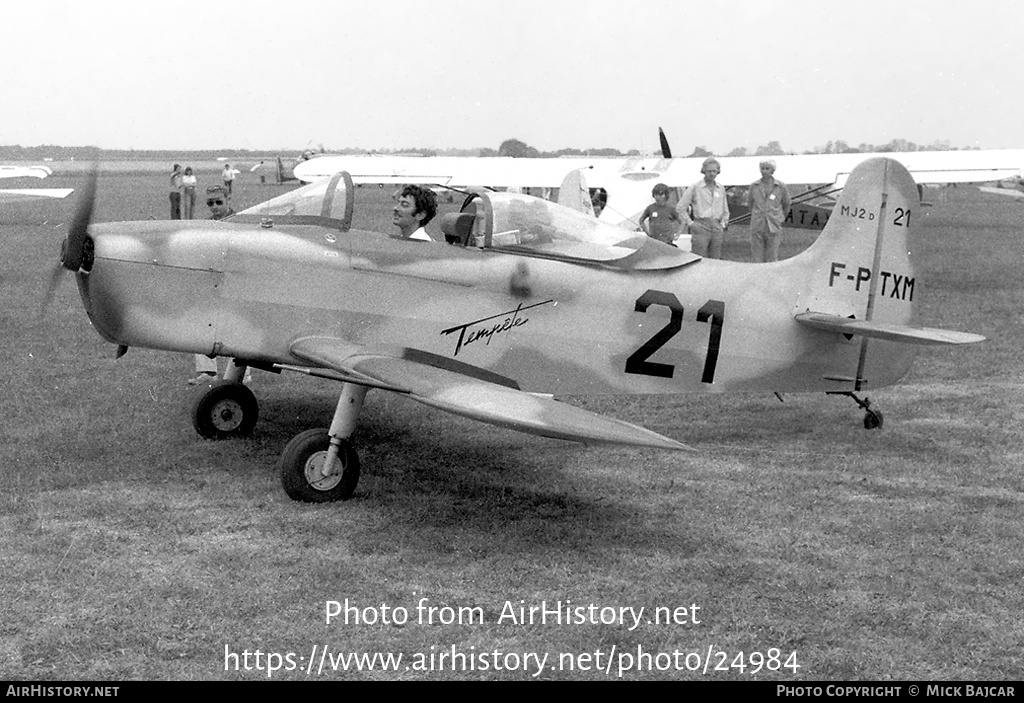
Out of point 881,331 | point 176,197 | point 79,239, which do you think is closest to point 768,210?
point 881,331

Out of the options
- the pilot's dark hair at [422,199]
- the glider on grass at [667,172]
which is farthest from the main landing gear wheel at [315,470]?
the glider on grass at [667,172]

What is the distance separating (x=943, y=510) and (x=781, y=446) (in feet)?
5.01

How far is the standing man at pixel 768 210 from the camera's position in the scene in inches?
559

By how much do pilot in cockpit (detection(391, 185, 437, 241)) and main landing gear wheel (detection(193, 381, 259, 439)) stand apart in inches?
62.5

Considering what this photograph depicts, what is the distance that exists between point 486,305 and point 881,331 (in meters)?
2.54

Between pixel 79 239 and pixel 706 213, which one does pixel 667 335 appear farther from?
pixel 706 213

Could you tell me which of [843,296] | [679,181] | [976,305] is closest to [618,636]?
[843,296]

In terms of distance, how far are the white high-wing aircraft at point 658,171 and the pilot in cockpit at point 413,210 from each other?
977 cm

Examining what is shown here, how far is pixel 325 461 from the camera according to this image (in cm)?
594

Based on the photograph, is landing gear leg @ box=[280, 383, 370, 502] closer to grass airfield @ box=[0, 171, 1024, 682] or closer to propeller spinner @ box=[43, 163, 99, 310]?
grass airfield @ box=[0, 171, 1024, 682]

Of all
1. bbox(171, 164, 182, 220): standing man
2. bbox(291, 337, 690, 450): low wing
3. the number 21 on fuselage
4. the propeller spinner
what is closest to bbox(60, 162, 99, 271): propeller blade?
the propeller spinner

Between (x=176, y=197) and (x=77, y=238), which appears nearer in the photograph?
(x=77, y=238)

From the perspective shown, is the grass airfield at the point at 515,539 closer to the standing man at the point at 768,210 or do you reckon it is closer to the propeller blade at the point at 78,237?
the propeller blade at the point at 78,237

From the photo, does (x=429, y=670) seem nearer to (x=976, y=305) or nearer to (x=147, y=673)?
(x=147, y=673)
